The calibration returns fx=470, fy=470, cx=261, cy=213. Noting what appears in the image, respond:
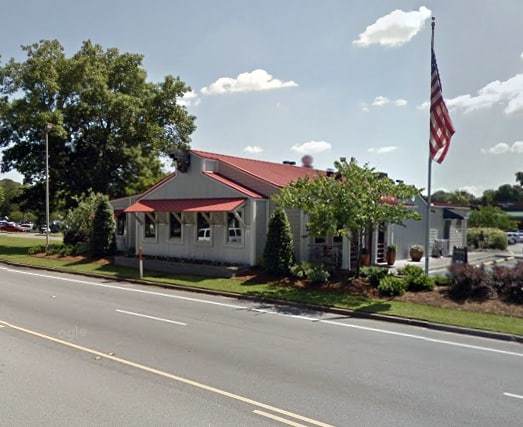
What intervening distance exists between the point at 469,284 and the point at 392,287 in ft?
7.52

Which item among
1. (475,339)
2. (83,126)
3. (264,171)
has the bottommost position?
(475,339)

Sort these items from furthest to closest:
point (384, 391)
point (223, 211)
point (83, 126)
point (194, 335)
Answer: point (83, 126) < point (223, 211) < point (194, 335) < point (384, 391)

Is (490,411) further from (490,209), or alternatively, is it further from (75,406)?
(490,209)

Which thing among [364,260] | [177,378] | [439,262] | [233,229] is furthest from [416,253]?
[177,378]

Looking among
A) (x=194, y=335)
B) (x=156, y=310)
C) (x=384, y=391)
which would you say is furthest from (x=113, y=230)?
(x=384, y=391)

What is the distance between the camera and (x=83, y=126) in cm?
3641

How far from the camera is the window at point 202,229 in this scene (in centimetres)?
2234

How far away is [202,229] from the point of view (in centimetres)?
2261

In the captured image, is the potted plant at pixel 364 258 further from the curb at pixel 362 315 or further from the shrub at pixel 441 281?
the curb at pixel 362 315

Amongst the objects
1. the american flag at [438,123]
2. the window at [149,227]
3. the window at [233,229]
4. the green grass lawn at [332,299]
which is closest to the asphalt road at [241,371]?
the green grass lawn at [332,299]

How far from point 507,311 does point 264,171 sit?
14.0 m

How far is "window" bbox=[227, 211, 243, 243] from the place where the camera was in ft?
69.5

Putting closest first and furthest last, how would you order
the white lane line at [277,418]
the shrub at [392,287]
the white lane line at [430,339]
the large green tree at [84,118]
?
1. the white lane line at [277,418]
2. the white lane line at [430,339]
3. the shrub at [392,287]
4. the large green tree at [84,118]

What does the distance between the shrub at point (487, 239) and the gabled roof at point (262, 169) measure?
18.5 meters
